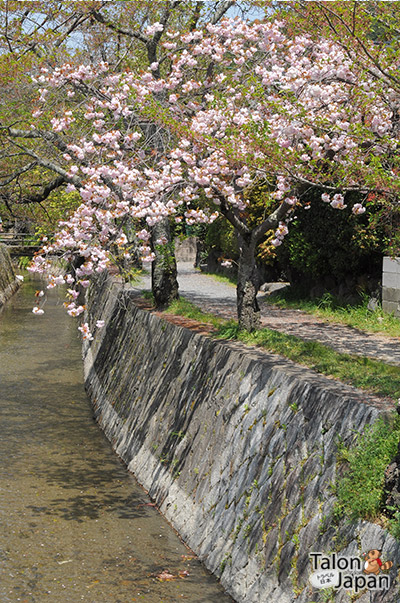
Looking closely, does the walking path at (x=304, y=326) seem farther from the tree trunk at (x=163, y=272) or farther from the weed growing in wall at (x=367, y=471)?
the weed growing in wall at (x=367, y=471)

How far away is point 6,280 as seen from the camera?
147 ft

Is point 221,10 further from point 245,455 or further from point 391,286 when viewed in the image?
point 245,455

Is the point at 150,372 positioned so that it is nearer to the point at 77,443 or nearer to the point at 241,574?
the point at 77,443

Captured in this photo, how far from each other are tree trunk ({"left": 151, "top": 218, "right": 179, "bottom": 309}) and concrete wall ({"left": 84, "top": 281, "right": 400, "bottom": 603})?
1724 millimetres

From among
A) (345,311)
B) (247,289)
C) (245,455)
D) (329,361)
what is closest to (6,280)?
(345,311)

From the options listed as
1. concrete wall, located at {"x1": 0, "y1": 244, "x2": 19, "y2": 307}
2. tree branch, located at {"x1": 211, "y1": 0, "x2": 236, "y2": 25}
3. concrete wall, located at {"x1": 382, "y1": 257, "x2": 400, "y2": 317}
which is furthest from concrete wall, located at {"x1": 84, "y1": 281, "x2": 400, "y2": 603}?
concrete wall, located at {"x1": 0, "y1": 244, "x2": 19, "y2": 307}

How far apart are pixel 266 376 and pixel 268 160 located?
3298 mm

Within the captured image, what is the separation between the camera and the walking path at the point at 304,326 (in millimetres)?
13836

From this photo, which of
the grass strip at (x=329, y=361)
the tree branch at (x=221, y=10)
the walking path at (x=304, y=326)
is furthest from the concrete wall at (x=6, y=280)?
the grass strip at (x=329, y=361)

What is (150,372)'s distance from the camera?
51.2ft

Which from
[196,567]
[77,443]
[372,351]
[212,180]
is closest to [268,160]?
[212,180]

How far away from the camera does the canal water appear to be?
945 centimetres

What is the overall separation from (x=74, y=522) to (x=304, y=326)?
23.8ft

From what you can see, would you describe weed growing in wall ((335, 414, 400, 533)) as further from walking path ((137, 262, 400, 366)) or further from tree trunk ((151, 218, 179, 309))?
tree trunk ((151, 218, 179, 309))
